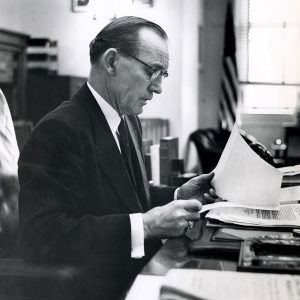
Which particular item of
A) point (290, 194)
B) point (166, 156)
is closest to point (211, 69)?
point (166, 156)

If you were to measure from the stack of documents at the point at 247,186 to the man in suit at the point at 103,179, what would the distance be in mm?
141

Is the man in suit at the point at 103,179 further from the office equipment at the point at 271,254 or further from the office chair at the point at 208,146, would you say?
the office chair at the point at 208,146

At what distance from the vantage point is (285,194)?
1.44 metres

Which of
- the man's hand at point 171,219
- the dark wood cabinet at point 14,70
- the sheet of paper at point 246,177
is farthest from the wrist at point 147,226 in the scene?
the dark wood cabinet at point 14,70

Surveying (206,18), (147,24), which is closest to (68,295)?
(147,24)

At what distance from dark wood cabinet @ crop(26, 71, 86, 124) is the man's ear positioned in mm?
1329

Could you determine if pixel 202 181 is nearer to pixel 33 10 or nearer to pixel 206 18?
pixel 33 10

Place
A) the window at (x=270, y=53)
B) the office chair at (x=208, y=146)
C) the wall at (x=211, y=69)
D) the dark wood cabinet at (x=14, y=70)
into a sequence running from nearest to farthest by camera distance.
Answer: the window at (x=270, y=53) → the dark wood cabinet at (x=14, y=70) → the office chair at (x=208, y=146) → the wall at (x=211, y=69)

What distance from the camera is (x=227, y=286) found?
671mm

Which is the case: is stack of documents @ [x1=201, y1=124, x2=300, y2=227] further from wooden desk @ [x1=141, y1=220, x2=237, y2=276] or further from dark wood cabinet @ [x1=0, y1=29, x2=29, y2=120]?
dark wood cabinet @ [x1=0, y1=29, x2=29, y2=120]

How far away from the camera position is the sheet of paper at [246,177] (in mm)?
1183

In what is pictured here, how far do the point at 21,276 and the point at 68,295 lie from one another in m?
0.10

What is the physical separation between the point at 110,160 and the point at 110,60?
0.85 ft

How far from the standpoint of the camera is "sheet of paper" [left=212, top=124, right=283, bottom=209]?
1183 millimetres
